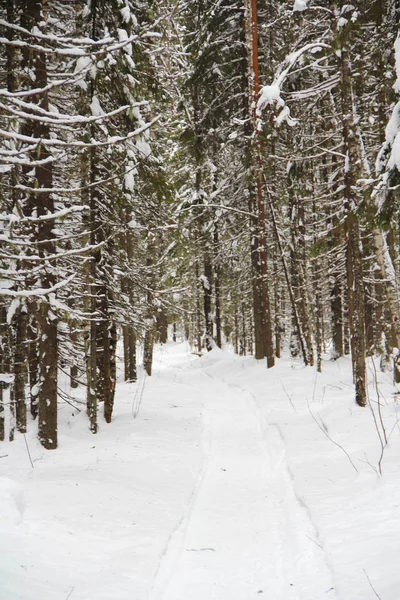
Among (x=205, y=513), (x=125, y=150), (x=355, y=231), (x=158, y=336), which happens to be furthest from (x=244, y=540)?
(x=125, y=150)

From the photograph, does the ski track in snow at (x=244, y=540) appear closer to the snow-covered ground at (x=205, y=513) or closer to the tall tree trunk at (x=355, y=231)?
the snow-covered ground at (x=205, y=513)

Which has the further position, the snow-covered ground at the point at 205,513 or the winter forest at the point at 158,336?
the winter forest at the point at 158,336

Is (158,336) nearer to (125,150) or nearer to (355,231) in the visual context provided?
(125,150)

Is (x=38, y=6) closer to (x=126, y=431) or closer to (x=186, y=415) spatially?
(x=126, y=431)

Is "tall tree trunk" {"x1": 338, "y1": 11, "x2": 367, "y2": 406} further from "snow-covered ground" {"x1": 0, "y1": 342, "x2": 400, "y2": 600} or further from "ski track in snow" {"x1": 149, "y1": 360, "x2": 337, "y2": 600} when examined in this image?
"ski track in snow" {"x1": 149, "y1": 360, "x2": 337, "y2": 600}

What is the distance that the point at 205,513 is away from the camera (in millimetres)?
5535

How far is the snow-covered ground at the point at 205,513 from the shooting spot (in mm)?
3760

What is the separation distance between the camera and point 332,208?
16.5m

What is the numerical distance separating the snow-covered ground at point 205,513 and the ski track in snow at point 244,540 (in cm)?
2

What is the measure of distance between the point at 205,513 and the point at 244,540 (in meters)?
0.88

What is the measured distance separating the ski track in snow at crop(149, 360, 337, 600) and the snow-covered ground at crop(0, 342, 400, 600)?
0.02 meters

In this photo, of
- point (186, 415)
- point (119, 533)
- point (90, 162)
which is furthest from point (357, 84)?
point (119, 533)

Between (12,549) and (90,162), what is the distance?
22.7 feet

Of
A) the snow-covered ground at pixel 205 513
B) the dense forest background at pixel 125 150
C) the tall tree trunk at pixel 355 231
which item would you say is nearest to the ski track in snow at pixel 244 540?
the snow-covered ground at pixel 205 513
